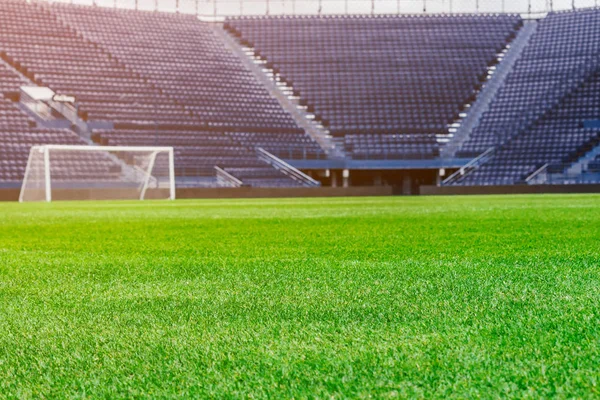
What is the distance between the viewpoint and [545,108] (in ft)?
Answer: 104

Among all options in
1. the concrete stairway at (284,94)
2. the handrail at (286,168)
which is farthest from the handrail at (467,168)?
the handrail at (286,168)

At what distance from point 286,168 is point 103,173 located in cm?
715

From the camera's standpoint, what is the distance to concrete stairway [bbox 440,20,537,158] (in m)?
31.5

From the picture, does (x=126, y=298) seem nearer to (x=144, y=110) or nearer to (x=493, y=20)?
(x=144, y=110)

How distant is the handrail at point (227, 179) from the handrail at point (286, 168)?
6.83 feet

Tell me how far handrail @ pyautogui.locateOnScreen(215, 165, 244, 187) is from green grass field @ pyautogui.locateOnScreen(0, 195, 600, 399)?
22.7 meters

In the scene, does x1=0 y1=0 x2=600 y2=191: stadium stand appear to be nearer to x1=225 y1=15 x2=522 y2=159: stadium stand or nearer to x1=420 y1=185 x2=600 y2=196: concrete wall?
x1=225 y1=15 x2=522 y2=159: stadium stand

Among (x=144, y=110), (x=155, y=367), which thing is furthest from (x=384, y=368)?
(x=144, y=110)

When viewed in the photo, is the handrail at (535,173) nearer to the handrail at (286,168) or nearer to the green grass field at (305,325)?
the handrail at (286,168)

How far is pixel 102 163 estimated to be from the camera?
2553 cm

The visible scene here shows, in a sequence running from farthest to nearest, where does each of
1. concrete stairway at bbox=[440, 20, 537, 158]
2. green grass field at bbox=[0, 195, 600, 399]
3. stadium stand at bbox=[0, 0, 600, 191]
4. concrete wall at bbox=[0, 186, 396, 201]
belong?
1. concrete stairway at bbox=[440, 20, 537, 158]
2. stadium stand at bbox=[0, 0, 600, 191]
3. concrete wall at bbox=[0, 186, 396, 201]
4. green grass field at bbox=[0, 195, 600, 399]

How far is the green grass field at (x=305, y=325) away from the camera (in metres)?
1.56

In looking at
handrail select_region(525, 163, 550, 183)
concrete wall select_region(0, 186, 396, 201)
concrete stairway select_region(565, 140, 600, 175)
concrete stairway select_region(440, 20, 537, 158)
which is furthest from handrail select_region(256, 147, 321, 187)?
concrete stairway select_region(565, 140, 600, 175)

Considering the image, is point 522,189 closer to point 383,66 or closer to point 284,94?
point 383,66
